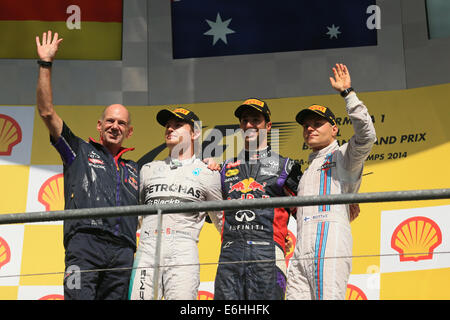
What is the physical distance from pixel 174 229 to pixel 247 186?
21.6 inches

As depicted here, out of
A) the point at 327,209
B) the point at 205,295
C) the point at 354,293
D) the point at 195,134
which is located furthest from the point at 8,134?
the point at 354,293

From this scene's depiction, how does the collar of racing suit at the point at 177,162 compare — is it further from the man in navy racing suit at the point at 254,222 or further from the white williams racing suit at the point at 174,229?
the man in navy racing suit at the point at 254,222

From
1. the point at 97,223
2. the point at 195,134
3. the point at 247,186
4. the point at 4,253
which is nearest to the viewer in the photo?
the point at 97,223

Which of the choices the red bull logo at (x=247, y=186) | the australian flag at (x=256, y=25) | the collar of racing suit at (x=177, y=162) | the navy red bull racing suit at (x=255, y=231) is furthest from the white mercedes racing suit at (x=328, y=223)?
the australian flag at (x=256, y=25)

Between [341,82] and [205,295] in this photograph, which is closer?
[205,295]

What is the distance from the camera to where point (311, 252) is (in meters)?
4.11

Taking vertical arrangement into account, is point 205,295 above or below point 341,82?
below

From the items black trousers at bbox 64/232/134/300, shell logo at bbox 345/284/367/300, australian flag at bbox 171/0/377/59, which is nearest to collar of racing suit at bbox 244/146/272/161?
black trousers at bbox 64/232/134/300

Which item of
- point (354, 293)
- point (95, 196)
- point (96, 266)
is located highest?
point (95, 196)

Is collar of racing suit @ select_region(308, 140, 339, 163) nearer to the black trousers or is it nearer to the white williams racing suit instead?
the white williams racing suit

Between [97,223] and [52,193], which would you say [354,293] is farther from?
[52,193]

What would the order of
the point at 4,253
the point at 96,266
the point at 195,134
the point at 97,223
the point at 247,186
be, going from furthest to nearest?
1. the point at 4,253
2. the point at 195,134
3. the point at 247,186
4. the point at 97,223
5. the point at 96,266

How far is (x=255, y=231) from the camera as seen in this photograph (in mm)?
4305
